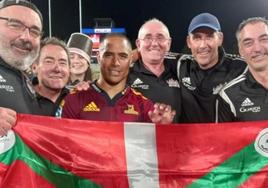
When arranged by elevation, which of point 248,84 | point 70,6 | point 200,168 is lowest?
point 200,168

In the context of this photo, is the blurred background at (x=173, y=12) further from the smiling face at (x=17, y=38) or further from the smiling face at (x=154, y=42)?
the smiling face at (x=17, y=38)

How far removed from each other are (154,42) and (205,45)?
36 cm

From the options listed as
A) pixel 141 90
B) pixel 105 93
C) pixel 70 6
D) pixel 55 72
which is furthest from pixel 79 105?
pixel 70 6

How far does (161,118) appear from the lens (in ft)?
7.82

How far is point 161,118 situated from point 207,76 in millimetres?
893

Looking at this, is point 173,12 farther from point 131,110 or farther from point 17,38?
point 17,38

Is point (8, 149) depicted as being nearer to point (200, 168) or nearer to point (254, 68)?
point (200, 168)

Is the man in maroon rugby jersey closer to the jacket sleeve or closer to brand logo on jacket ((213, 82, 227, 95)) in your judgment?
the jacket sleeve

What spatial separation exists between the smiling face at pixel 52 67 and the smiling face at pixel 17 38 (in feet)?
1.31

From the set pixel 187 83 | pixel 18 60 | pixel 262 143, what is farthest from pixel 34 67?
pixel 262 143

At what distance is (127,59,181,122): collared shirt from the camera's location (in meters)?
3.06

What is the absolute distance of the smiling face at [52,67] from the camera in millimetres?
2910

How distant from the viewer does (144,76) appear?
10.5 ft

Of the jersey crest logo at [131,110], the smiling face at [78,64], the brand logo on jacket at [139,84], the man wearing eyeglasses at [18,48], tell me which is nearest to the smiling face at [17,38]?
the man wearing eyeglasses at [18,48]
